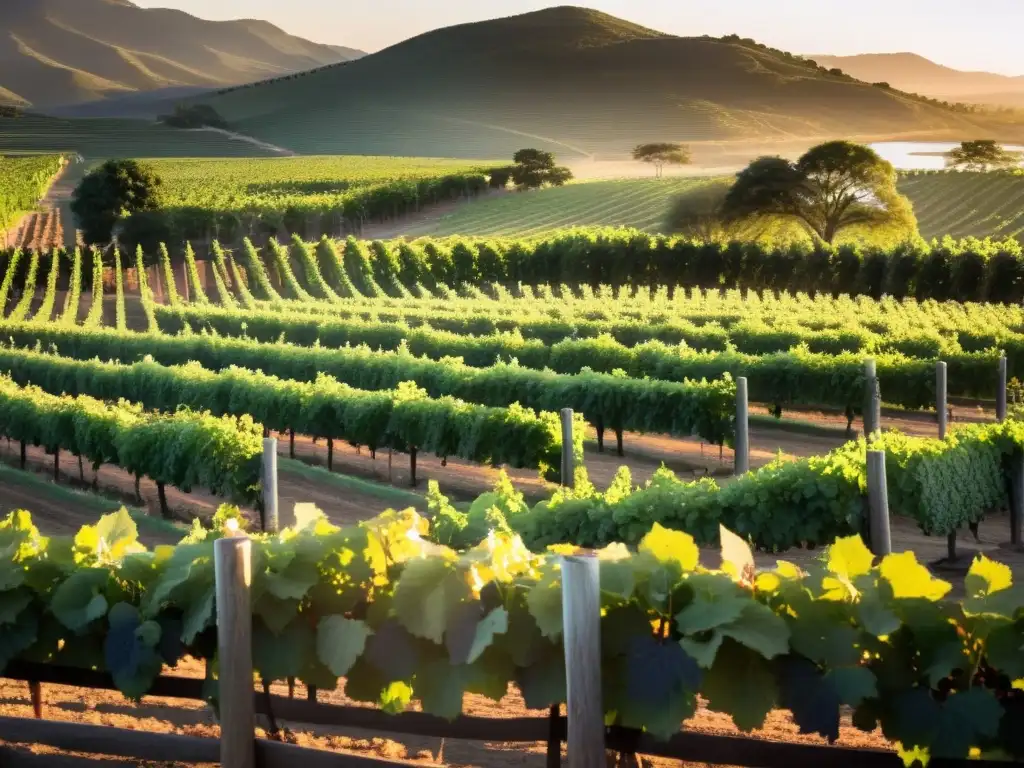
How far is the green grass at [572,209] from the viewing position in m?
80.0

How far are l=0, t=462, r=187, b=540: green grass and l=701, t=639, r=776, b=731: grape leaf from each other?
1257 centimetres

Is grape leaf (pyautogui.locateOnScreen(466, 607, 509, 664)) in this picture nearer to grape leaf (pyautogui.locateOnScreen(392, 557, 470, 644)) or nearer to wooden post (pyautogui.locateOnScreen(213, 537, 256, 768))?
grape leaf (pyautogui.locateOnScreen(392, 557, 470, 644))

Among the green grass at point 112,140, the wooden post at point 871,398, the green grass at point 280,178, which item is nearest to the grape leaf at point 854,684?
the wooden post at point 871,398

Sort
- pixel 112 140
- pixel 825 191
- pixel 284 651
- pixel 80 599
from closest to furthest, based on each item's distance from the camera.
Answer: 1. pixel 284 651
2. pixel 80 599
3. pixel 825 191
4. pixel 112 140

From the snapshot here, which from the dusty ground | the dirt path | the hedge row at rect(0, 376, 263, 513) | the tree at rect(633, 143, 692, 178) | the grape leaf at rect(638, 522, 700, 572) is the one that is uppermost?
the dirt path

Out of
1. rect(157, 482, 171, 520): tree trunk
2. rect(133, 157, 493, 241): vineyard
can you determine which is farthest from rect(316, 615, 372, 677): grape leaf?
rect(133, 157, 493, 241): vineyard

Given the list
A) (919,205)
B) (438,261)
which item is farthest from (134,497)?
(919,205)

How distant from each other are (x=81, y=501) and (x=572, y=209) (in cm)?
7050

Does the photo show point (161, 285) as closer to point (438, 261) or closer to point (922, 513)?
point (438, 261)

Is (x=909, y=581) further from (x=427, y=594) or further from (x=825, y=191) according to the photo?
(x=825, y=191)

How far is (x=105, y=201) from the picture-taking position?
2628 inches

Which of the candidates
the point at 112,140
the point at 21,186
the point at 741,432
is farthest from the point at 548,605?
the point at 112,140

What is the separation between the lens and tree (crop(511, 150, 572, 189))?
319 feet

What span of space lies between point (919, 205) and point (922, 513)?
231 feet
